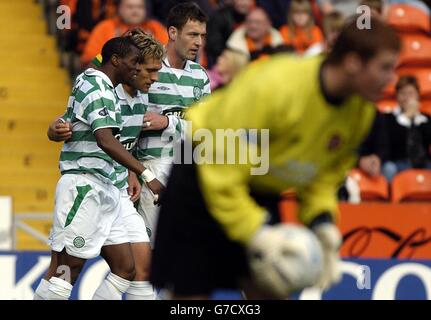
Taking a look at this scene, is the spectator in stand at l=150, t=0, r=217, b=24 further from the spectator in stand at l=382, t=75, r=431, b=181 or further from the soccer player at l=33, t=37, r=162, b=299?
the soccer player at l=33, t=37, r=162, b=299

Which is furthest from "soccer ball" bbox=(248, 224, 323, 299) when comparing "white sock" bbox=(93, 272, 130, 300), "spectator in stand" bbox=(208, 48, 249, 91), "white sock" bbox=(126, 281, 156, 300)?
"spectator in stand" bbox=(208, 48, 249, 91)

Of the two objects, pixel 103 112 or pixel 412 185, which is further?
pixel 412 185

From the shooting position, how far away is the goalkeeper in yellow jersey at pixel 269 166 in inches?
209

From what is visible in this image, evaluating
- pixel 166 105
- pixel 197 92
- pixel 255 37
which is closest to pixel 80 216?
pixel 166 105

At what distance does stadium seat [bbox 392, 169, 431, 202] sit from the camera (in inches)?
456

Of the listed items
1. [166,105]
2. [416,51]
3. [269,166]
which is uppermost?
[416,51]

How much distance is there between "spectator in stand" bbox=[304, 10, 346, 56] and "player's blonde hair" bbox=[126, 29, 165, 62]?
4192mm

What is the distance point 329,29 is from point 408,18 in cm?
114

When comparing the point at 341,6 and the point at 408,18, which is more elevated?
the point at 341,6

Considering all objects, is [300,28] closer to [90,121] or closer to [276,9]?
[276,9]

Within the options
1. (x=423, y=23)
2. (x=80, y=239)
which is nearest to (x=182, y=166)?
(x=80, y=239)

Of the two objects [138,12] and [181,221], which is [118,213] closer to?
[181,221]

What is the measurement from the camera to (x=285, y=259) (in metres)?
5.34

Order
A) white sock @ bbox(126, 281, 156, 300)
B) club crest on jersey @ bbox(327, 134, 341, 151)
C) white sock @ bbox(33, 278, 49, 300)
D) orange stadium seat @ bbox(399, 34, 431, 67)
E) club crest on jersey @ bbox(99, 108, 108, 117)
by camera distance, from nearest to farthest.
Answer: club crest on jersey @ bbox(327, 134, 341, 151) → club crest on jersey @ bbox(99, 108, 108, 117) → white sock @ bbox(33, 278, 49, 300) → white sock @ bbox(126, 281, 156, 300) → orange stadium seat @ bbox(399, 34, 431, 67)
